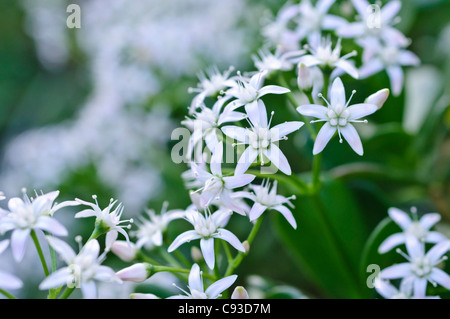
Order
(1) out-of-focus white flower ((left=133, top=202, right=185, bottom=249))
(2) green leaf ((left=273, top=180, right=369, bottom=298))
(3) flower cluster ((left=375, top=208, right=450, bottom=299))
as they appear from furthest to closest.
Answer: (2) green leaf ((left=273, top=180, right=369, bottom=298)) < (1) out-of-focus white flower ((left=133, top=202, right=185, bottom=249)) < (3) flower cluster ((left=375, top=208, right=450, bottom=299))

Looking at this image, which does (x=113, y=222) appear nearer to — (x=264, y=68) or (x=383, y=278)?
(x=264, y=68)

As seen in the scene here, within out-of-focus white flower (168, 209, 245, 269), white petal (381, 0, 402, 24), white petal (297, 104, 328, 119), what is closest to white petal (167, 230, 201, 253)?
out-of-focus white flower (168, 209, 245, 269)

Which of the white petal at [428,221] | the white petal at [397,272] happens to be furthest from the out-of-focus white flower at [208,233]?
the white petal at [428,221]

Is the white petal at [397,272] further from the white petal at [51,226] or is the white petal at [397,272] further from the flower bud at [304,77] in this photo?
the white petal at [51,226]

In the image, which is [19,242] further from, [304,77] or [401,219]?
[401,219]

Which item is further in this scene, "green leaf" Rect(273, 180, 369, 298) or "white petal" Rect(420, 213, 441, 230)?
"green leaf" Rect(273, 180, 369, 298)

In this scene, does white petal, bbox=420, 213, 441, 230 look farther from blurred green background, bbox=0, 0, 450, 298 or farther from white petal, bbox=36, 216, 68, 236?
white petal, bbox=36, 216, 68, 236

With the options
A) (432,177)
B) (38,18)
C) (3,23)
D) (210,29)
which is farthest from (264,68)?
(3,23)
